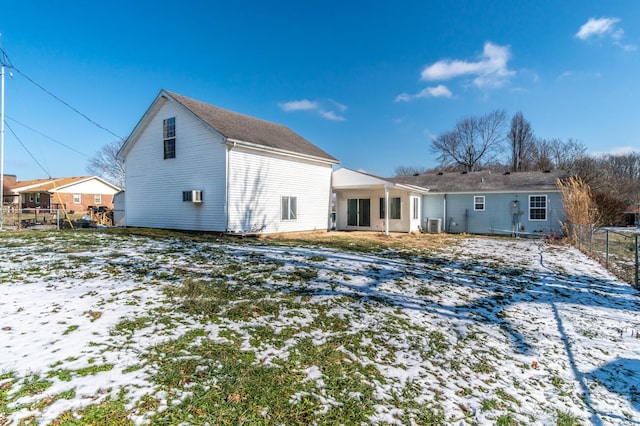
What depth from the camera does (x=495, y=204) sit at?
1878 cm

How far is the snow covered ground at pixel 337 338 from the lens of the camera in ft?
9.05

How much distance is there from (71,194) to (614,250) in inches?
1741

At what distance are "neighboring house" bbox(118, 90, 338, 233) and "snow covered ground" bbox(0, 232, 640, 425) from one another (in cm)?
630

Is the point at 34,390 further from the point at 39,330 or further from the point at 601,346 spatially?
the point at 601,346

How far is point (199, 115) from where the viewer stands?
13.8 meters

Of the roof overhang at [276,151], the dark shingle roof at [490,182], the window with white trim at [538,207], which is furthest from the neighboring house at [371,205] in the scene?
the window with white trim at [538,207]

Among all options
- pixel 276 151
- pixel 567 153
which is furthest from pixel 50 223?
pixel 567 153

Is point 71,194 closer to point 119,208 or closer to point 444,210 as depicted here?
point 119,208

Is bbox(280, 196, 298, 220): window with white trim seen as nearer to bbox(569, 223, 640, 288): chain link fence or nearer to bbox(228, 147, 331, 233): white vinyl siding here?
bbox(228, 147, 331, 233): white vinyl siding

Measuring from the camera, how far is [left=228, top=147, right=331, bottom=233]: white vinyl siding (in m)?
13.6

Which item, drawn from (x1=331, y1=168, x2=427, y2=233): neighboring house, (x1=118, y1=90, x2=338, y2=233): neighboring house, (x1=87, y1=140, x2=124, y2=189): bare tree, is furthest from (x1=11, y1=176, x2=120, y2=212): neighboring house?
(x1=331, y1=168, x2=427, y2=233): neighboring house

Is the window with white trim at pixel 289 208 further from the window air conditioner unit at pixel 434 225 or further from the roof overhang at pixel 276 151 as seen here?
the window air conditioner unit at pixel 434 225

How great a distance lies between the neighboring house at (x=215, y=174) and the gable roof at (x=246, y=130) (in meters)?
0.07

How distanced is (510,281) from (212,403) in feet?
22.7
